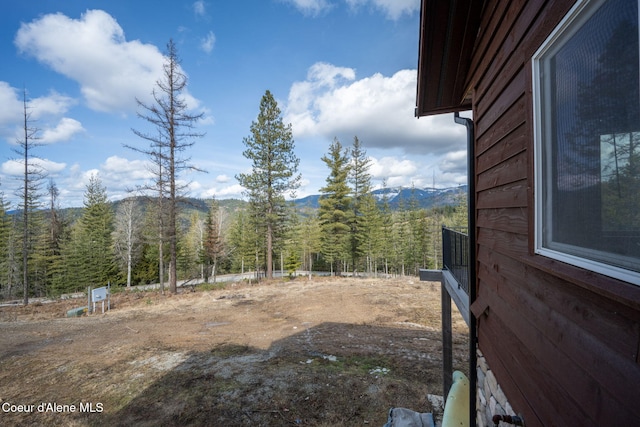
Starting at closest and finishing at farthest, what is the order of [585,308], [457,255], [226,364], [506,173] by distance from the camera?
1. [585,308]
2. [506,173]
3. [457,255]
4. [226,364]

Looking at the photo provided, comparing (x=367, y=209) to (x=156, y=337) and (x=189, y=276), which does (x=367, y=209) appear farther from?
(x=189, y=276)

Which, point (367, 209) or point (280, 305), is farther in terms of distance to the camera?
point (367, 209)

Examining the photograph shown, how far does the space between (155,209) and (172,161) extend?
9.65 feet

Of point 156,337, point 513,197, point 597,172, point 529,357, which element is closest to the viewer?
point 597,172

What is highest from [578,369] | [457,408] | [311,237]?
[578,369]

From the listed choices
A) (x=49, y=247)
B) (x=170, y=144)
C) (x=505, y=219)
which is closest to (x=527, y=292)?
(x=505, y=219)

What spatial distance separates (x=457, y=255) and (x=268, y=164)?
15739 millimetres

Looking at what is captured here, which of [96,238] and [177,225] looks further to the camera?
[96,238]

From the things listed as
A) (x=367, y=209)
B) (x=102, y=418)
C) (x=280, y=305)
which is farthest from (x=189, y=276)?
(x=102, y=418)

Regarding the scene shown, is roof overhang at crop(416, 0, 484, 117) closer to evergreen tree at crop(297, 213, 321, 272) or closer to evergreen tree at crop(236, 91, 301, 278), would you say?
evergreen tree at crop(236, 91, 301, 278)

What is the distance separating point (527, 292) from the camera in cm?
166

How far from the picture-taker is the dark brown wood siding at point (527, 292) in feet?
3.01

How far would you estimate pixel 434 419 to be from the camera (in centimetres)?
455

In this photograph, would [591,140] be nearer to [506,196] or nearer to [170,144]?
[506,196]
